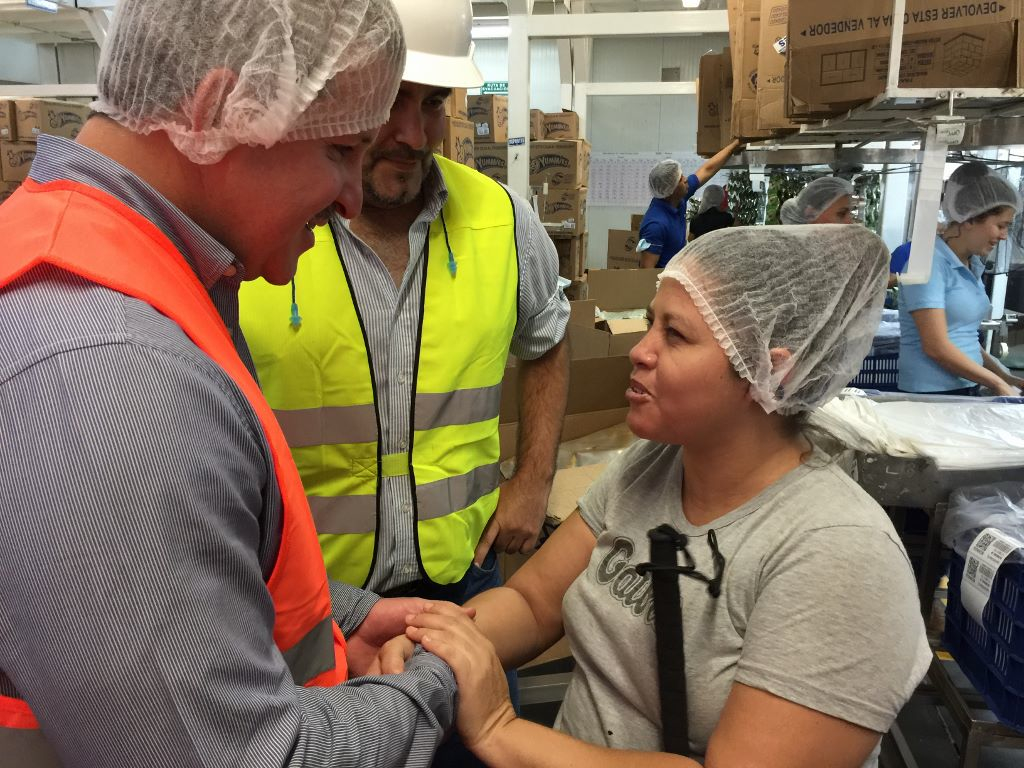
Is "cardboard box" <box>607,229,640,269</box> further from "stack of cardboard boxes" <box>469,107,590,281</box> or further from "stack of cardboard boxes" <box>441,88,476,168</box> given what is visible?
"stack of cardboard boxes" <box>441,88,476,168</box>

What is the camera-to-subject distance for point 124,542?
1.93ft

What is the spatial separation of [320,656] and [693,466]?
0.72 m

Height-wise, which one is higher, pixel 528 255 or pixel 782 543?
pixel 528 255

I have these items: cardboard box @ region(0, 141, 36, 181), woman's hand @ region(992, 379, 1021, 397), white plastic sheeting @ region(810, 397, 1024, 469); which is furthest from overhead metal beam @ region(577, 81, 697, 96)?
white plastic sheeting @ region(810, 397, 1024, 469)

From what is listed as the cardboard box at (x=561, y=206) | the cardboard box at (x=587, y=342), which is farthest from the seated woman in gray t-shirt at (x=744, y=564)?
the cardboard box at (x=561, y=206)

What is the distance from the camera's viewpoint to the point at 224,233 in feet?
2.71

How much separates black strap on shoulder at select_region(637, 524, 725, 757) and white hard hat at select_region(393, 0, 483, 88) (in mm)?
1028

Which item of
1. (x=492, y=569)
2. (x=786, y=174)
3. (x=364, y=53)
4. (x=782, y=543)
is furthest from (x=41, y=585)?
(x=786, y=174)

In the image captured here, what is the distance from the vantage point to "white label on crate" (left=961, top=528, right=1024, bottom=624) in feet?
5.38

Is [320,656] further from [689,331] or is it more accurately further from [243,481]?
[689,331]

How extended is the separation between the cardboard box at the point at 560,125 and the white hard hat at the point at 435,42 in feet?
17.1

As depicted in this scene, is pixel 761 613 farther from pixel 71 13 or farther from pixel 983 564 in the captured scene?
pixel 71 13

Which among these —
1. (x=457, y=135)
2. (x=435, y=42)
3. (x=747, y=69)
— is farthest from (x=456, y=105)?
(x=435, y=42)

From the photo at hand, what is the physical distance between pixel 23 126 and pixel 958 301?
6.53 m
